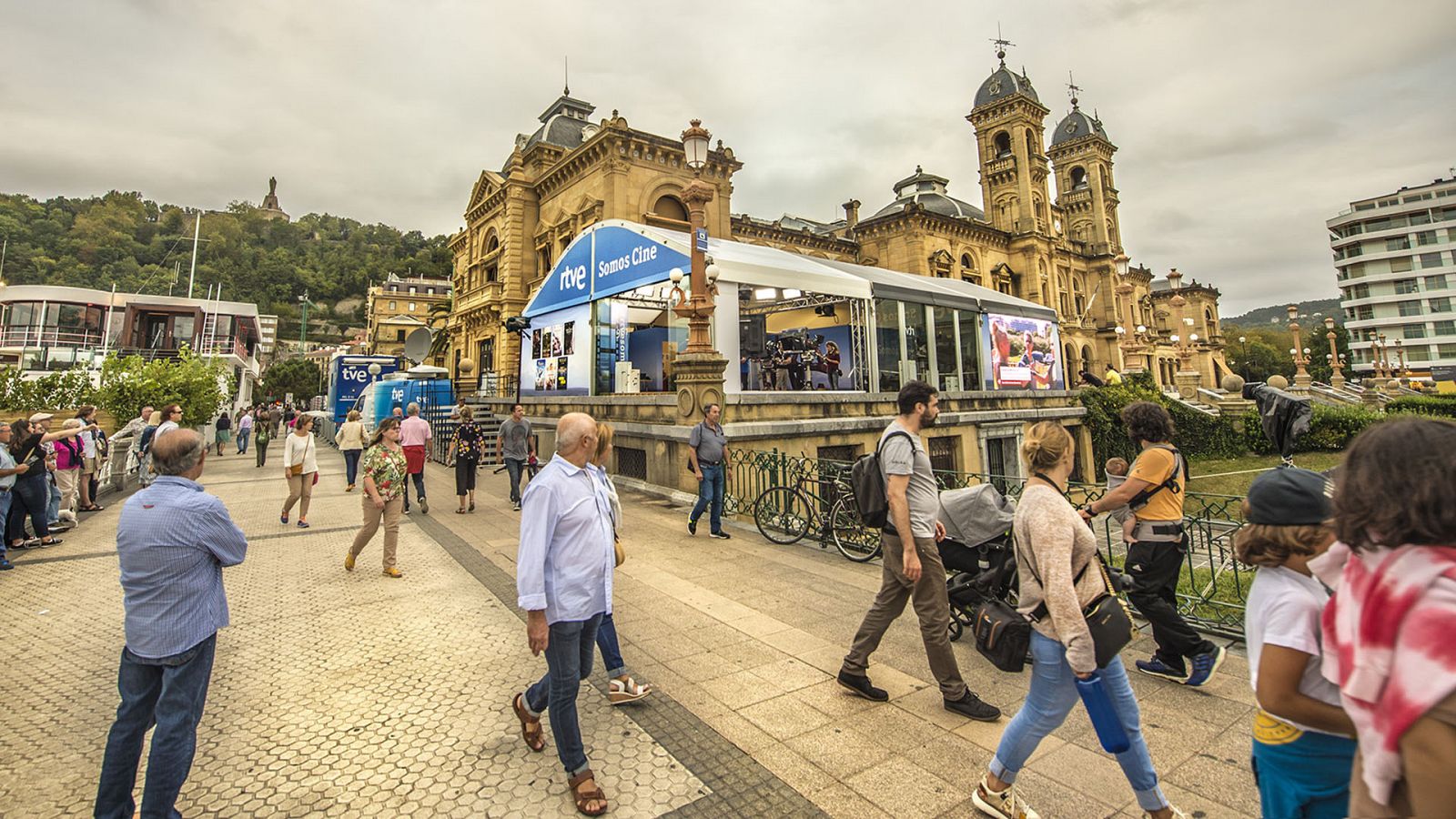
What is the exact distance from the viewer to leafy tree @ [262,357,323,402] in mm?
70500

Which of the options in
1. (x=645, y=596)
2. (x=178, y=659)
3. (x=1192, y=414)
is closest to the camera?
(x=178, y=659)

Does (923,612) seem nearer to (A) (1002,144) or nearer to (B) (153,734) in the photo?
(B) (153,734)

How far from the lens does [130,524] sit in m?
2.72

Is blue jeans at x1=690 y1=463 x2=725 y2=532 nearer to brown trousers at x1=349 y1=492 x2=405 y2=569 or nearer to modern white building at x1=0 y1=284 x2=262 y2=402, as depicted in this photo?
brown trousers at x1=349 y1=492 x2=405 y2=569

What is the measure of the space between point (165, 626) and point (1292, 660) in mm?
4399

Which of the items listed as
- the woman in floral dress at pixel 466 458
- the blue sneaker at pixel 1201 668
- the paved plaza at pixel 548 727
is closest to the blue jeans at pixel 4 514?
the paved plaza at pixel 548 727

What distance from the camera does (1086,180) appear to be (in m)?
60.2

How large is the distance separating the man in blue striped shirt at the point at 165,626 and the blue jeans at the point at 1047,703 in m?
3.72

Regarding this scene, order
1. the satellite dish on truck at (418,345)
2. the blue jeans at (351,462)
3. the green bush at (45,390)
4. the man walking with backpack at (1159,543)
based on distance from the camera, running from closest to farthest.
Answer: the man walking with backpack at (1159,543) → the blue jeans at (351,462) → the green bush at (45,390) → the satellite dish on truck at (418,345)

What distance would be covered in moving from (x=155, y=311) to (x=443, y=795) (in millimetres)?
59086

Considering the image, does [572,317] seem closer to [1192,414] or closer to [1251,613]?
[1251,613]

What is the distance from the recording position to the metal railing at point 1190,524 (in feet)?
16.2

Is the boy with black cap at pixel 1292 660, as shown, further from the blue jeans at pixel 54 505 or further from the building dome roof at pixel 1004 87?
the building dome roof at pixel 1004 87

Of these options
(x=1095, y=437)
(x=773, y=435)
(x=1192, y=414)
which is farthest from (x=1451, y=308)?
(x=773, y=435)
